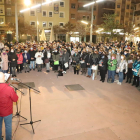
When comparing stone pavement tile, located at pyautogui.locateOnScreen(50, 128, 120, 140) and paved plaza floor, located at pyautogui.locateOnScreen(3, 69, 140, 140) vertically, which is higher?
paved plaza floor, located at pyautogui.locateOnScreen(3, 69, 140, 140)

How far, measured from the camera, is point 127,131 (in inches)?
195

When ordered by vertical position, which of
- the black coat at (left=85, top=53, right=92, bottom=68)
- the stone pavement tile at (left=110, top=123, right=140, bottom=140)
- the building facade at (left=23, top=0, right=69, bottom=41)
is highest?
the building facade at (left=23, top=0, right=69, bottom=41)

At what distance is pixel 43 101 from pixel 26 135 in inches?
94.3

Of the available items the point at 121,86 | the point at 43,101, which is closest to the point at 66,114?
the point at 43,101

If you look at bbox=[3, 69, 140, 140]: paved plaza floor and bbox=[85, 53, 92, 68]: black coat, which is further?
bbox=[85, 53, 92, 68]: black coat

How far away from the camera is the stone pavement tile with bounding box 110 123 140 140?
4675 mm

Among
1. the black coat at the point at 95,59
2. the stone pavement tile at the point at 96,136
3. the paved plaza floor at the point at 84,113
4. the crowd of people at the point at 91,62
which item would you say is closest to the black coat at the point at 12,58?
the crowd of people at the point at 91,62

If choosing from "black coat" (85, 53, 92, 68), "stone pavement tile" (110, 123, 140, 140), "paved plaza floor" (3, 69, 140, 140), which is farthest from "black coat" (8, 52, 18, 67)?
"stone pavement tile" (110, 123, 140, 140)

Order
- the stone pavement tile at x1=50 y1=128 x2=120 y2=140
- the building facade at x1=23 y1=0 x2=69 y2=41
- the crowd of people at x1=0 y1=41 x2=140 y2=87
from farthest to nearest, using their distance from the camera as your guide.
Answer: the building facade at x1=23 y1=0 x2=69 y2=41 < the crowd of people at x1=0 y1=41 x2=140 y2=87 < the stone pavement tile at x1=50 y1=128 x2=120 y2=140

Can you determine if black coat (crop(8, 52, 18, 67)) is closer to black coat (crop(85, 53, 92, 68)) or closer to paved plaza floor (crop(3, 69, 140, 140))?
paved plaza floor (crop(3, 69, 140, 140))

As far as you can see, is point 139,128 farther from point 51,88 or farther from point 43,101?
point 51,88

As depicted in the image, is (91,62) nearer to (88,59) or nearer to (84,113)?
(88,59)

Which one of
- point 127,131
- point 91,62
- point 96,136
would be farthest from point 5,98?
point 91,62

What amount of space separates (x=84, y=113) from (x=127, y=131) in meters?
1.65
